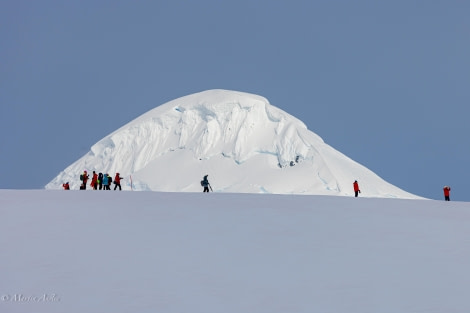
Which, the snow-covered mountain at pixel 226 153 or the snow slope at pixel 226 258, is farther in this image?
the snow-covered mountain at pixel 226 153

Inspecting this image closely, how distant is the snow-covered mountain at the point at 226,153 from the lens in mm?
121250

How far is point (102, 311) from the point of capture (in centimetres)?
1270

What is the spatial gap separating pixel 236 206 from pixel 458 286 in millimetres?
10636

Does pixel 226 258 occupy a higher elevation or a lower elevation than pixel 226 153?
lower

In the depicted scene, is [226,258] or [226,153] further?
[226,153]

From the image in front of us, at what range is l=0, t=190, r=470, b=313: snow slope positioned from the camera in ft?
44.3

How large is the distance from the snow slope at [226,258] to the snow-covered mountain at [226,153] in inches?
3790

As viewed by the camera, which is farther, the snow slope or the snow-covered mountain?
the snow-covered mountain

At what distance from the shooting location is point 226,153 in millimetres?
124875

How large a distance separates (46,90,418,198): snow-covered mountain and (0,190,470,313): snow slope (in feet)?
316

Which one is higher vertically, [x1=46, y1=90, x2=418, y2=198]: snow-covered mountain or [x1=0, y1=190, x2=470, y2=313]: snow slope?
[x1=46, y1=90, x2=418, y2=198]: snow-covered mountain

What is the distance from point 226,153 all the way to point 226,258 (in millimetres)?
108332

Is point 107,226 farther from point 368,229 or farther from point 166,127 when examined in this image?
point 166,127

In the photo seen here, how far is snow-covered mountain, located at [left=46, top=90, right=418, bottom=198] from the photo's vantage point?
398 ft
